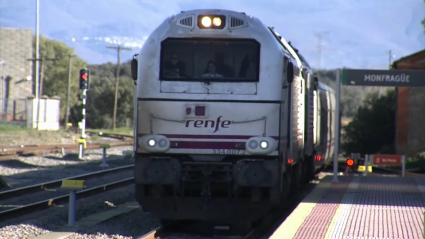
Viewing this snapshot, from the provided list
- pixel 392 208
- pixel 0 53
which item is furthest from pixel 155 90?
pixel 0 53

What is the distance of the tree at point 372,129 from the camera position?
43.8 metres

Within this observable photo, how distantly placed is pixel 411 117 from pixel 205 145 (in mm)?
30271

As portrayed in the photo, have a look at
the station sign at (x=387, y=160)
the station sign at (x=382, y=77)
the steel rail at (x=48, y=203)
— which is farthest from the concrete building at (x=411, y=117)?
the steel rail at (x=48, y=203)

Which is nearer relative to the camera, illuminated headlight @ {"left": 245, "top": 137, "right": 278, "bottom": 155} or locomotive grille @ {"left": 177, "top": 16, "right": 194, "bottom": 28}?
illuminated headlight @ {"left": 245, "top": 137, "right": 278, "bottom": 155}

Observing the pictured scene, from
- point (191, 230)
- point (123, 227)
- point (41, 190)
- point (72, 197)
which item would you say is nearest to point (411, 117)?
point (41, 190)

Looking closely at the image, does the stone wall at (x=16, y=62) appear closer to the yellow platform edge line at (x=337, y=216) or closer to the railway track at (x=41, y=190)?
the railway track at (x=41, y=190)

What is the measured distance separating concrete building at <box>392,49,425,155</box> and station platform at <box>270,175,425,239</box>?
23.2 m

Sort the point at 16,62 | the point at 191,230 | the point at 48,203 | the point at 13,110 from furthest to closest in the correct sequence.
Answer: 1. the point at 16,62
2. the point at 13,110
3. the point at 48,203
4. the point at 191,230

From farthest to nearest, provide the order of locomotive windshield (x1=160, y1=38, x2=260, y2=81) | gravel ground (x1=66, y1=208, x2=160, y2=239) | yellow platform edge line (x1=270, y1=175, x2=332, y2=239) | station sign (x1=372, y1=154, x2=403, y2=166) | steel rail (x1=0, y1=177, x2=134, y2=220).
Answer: station sign (x1=372, y1=154, x2=403, y2=166) → steel rail (x1=0, y1=177, x2=134, y2=220) → gravel ground (x1=66, y1=208, x2=160, y2=239) → locomotive windshield (x1=160, y1=38, x2=260, y2=81) → yellow platform edge line (x1=270, y1=175, x2=332, y2=239)

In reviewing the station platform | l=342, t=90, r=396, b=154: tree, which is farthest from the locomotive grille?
l=342, t=90, r=396, b=154: tree

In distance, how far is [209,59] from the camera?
10219 millimetres

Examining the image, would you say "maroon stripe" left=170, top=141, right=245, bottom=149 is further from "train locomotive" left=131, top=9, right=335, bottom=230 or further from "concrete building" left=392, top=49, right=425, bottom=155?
"concrete building" left=392, top=49, right=425, bottom=155

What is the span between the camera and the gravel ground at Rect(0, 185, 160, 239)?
1051cm

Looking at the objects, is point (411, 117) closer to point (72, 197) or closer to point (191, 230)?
point (191, 230)
